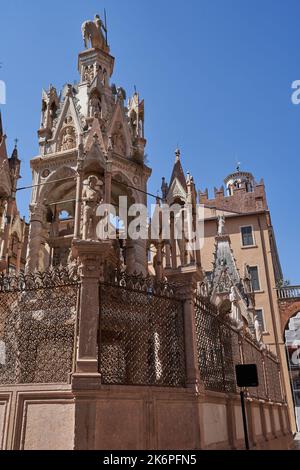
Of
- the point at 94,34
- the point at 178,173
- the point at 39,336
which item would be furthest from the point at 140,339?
the point at 94,34

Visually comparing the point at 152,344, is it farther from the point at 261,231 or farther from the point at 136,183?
the point at 261,231

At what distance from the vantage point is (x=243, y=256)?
36062mm

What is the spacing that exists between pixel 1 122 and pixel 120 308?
14.1 m

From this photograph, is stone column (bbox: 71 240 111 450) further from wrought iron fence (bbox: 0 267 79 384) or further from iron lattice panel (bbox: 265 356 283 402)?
iron lattice panel (bbox: 265 356 283 402)

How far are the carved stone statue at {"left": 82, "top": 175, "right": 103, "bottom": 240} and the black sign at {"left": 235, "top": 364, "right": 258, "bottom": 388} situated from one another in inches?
181

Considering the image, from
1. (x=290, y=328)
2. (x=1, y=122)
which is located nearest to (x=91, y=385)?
(x=1, y=122)

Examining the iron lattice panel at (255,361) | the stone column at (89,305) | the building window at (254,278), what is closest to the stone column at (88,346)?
the stone column at (89,305)

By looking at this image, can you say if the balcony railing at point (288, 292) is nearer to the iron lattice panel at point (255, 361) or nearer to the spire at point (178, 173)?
the iron lattice panel at point (255, 361)

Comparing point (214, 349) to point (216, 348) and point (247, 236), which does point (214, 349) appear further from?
point (247, 236)

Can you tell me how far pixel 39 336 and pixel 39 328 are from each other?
16cm

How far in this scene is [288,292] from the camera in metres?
33.1

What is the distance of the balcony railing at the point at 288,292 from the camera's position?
32688 mm

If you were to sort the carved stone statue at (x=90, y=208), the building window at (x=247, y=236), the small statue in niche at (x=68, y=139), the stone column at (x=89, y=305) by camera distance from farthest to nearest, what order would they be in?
the building window at (x=247, y=236) → the small statue in niche at (x=68, y=139) → the carved stone statue at (x=90, y=208) → the stone column at (x=89, y=305)

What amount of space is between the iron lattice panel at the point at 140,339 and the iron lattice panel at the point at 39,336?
733 millimetres
